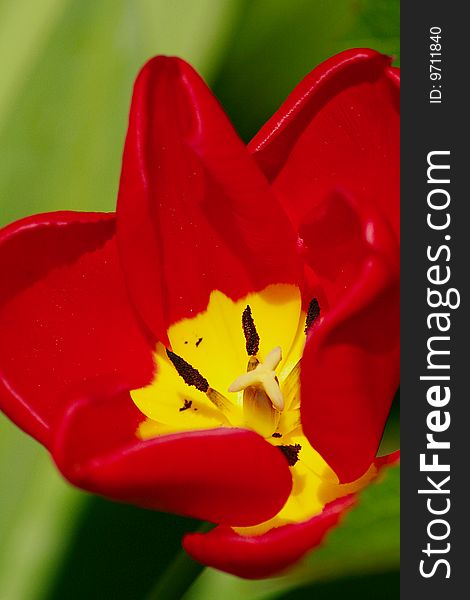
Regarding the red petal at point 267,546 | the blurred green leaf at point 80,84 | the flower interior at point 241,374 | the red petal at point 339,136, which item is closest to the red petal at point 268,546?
the red petal at point 267,546

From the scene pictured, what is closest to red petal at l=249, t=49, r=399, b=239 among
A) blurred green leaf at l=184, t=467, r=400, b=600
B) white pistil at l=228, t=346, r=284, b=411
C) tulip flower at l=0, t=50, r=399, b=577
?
tulip flower at l=0, t=50, r=399, b=577

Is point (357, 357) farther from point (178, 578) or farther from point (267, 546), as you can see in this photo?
point (178, 578)

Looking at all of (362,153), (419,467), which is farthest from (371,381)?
(362,153)

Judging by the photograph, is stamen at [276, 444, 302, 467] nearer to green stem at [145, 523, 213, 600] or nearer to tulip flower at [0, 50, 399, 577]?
tulip flower at [0, 50, 399, 577]

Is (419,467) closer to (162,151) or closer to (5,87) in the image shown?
(162,151)

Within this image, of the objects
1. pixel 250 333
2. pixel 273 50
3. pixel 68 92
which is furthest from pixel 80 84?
pixel 250 333

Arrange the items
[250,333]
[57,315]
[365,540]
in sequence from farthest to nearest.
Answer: [250,333], [57,315], [365,540]
